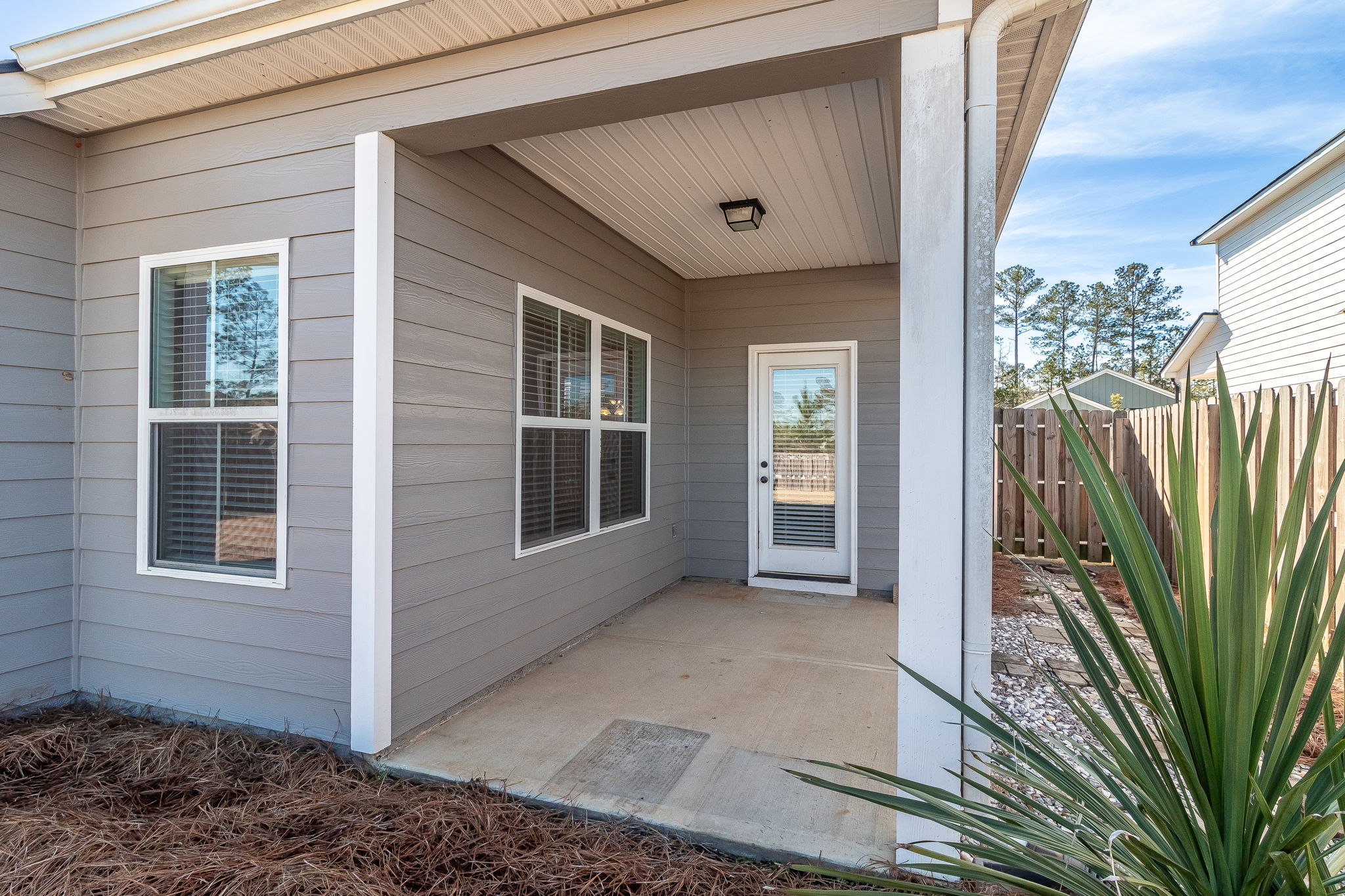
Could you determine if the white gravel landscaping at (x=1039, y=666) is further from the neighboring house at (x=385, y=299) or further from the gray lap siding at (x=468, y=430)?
the gray lap siding at (x=468, y=430)

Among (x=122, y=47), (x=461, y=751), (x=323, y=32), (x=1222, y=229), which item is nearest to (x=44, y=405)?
(x=122, y=47)

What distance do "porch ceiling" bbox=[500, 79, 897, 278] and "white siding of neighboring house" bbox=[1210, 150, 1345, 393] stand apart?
6118mm

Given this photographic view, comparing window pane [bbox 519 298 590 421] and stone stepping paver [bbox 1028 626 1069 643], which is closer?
window pane [bbox 519 298 590 421]

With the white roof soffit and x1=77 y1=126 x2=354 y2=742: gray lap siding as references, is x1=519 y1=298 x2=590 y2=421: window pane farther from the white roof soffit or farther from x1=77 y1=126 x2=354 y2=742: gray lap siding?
the white roof soffit

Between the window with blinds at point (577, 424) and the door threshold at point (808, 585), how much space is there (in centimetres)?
121

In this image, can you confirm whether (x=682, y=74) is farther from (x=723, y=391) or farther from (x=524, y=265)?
(x=723, y=391)

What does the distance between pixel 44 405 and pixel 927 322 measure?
3612mm

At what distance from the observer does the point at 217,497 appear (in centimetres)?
279

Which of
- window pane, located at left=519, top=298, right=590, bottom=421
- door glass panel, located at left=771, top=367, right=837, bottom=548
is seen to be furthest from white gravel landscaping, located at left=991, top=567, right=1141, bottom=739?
window pane, located at left=519, top=298, right=590, bottom=421

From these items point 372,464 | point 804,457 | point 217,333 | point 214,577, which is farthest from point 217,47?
point 804,457

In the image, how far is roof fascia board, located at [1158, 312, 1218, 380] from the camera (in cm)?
1079

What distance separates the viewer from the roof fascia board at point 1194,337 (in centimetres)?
1079

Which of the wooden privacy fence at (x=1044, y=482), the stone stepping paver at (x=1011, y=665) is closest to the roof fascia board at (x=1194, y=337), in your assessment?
the wooden privacy fence at (x=1044, y=482)

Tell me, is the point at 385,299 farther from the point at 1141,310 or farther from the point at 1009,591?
the point at 1141,310
